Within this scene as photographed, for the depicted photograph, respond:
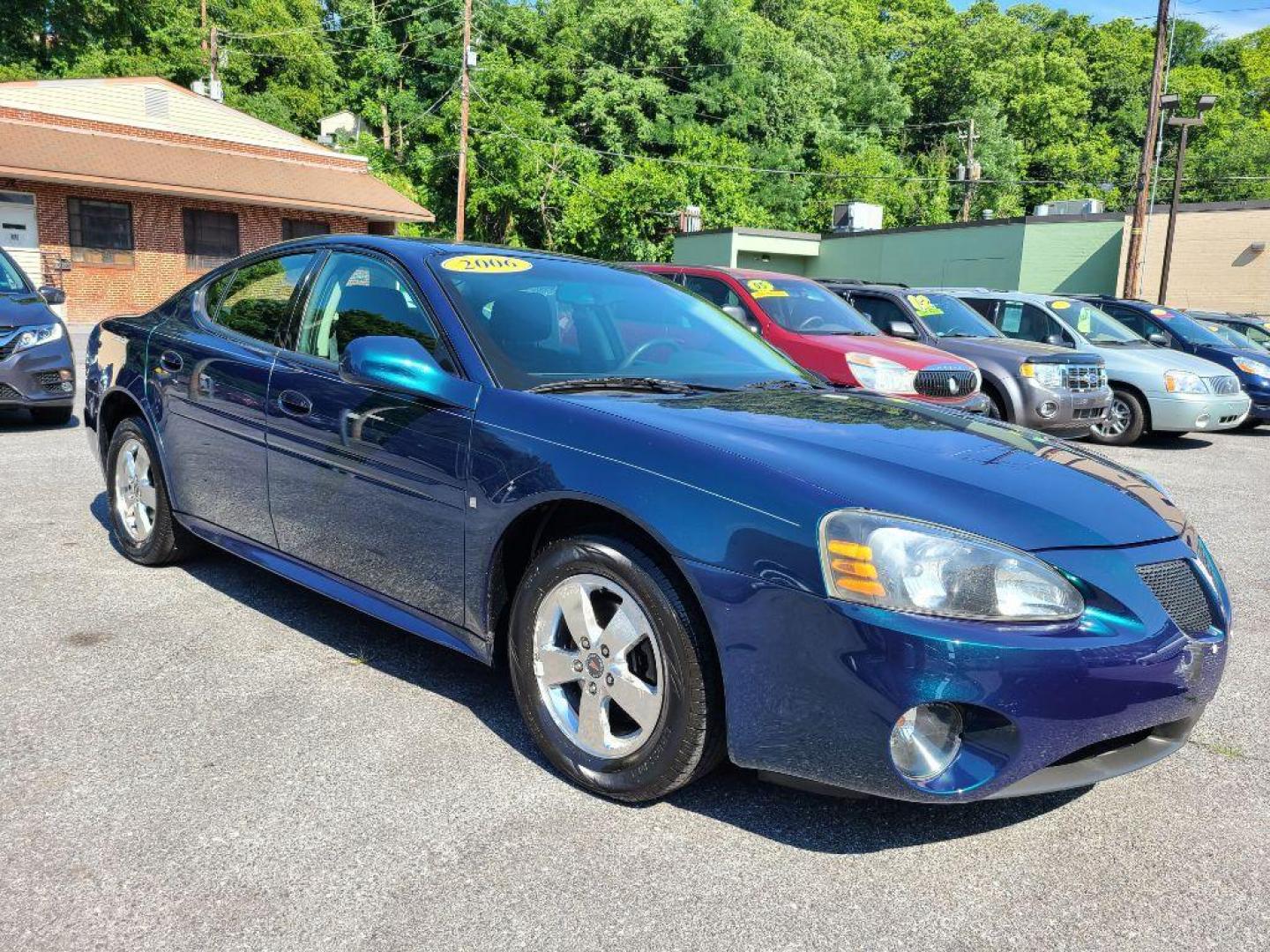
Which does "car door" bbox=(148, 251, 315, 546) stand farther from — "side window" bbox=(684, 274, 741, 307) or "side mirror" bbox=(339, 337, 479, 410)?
"side window" bbox=(684, 274, 741, 307)

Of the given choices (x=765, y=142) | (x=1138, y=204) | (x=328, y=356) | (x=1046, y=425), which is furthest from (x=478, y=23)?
(x=328, y=356)

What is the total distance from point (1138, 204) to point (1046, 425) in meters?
14.3

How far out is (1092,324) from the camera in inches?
473

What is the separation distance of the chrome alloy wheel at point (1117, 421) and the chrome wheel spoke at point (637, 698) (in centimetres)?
970

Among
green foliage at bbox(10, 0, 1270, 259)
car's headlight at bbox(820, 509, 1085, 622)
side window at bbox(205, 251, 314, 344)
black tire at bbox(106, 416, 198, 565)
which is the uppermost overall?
green foliage at bbox(10, 0, 1270, 259)

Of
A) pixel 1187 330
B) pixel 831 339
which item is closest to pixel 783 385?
Result: pixel 831 339

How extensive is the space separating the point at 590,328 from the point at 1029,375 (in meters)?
7.31

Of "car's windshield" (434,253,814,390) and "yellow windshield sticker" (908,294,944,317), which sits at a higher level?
"car's windshield" (434,253,814,390)

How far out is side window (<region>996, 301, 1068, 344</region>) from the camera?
11.7m

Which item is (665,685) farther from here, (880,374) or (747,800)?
(880,374)

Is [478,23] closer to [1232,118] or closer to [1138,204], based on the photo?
[1138,204]

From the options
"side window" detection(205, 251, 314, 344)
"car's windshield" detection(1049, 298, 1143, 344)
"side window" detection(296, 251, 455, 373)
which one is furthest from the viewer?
"car's windshield" detection(1049, 298, 1143, 344)

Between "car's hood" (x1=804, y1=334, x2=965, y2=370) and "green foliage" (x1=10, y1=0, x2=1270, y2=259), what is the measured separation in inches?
1266

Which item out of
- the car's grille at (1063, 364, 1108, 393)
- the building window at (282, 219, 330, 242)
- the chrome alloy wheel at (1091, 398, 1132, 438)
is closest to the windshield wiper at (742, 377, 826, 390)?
the car's grille at (1063, 364, 1108, 393)
